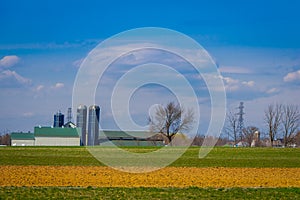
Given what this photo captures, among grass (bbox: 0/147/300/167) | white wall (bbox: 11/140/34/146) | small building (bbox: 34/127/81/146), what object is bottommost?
grass (bbox: 0/147/300/167)

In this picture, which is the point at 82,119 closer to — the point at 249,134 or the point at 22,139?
the point at 22,139

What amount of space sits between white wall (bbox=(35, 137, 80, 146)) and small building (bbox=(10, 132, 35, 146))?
3.79 meters

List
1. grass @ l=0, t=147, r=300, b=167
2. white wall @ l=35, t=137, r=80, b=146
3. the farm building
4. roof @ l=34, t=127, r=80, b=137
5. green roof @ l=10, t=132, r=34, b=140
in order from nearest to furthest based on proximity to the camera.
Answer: grass @ l=0, t=147, r=300, b=167, white wall @ l=35, t=137, r=80, b=146, roof @ l=34, t=127, r=80, b=137, the farm building, green roof @ l=10, t=132, r=34, b=140

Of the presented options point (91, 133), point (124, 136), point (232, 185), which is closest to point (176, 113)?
point (91, 133)

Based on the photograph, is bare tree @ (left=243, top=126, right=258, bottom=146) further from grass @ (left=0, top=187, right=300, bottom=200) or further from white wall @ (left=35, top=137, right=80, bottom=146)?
grass @ (left=0, top=187, right=300, bottom=200)

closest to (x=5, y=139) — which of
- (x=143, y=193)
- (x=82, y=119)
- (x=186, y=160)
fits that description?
(x=82, y=119)

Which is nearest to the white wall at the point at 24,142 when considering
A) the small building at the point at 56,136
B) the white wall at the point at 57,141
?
the white wall at the point at 57,141

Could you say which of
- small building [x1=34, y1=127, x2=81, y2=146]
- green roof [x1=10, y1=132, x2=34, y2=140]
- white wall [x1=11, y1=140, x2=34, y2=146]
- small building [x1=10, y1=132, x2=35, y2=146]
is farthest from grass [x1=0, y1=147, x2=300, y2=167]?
green roof [x1=10, y1=132, x2=34, y2=140]

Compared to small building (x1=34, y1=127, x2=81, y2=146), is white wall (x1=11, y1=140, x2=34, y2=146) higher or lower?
lower

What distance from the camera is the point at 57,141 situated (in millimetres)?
134625

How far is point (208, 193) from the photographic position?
21.5 meters

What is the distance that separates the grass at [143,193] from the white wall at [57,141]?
10961 cm

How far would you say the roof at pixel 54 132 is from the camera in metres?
134

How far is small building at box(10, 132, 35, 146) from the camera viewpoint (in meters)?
142
